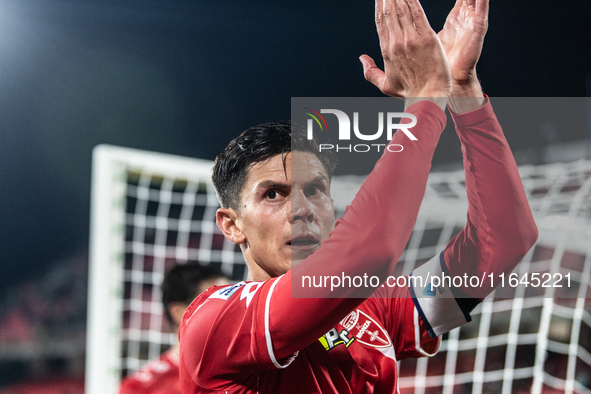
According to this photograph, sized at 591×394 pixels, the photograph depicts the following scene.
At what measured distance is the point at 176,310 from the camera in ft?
9.08

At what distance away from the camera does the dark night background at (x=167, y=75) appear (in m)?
8.12

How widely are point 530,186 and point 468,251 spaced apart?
2095 mm

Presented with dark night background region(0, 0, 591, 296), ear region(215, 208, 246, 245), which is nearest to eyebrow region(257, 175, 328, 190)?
ear region(215, 208, 246, 245)

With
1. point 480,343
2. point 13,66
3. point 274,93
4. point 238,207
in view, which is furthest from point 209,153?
point 238,207

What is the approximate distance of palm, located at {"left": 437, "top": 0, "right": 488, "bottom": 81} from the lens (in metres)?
0.90

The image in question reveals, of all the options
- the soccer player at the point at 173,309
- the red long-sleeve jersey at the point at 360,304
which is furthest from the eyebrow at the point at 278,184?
the soccer player at the point at 173,309

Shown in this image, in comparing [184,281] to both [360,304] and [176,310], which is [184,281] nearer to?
[176,310]

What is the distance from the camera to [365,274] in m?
0.70

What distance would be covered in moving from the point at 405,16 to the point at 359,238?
0.37 meters

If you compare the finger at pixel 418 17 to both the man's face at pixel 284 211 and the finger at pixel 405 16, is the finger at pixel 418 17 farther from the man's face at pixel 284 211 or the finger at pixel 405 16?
the man's face at pixel 284 211

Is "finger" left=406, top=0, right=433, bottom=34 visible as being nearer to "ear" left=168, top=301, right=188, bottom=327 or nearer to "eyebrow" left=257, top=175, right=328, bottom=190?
"eyebrow" left=257, top=175, right=328, bottom=190

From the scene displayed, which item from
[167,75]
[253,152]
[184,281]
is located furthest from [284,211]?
[167,75]

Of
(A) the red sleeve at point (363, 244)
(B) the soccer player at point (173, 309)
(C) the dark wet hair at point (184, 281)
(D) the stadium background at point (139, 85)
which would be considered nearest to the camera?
(A) the red sleeve at point (363, 244)

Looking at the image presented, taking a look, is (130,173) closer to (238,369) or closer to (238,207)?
(238,207)
